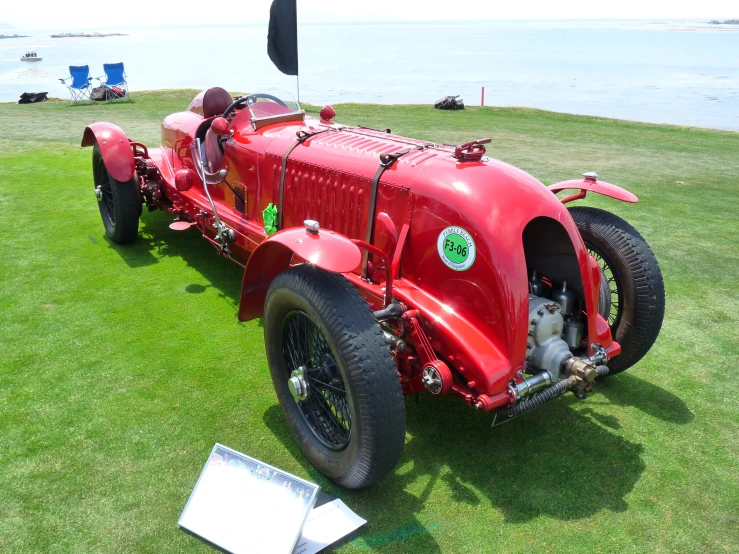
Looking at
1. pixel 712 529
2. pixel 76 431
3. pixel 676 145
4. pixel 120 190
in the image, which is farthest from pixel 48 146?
pixel 676 145

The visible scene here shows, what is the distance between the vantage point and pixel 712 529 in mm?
2742

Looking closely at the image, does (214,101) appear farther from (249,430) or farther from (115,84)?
(115,84)

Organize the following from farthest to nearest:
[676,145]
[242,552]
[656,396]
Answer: [676,145]
[656,396]
[242,552]

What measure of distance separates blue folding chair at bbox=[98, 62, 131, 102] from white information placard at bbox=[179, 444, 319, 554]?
1777cm

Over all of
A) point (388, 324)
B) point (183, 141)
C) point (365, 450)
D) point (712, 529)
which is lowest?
point (712, 529)

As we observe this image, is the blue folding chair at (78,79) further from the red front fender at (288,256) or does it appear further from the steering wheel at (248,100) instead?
the red front fender at (288,256)

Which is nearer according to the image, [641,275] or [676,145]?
[641,275]

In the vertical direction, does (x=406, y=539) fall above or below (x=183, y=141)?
below

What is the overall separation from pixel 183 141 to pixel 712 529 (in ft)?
17.6

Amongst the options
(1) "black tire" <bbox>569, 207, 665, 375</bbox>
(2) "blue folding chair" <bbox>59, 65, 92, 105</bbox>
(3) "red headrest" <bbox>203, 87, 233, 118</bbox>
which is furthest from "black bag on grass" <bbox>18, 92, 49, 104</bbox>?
(1) "black tire" <bbox>569, 207, 665, 375</bbox>

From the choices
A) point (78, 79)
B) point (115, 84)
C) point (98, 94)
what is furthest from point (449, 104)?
point (78, 79)

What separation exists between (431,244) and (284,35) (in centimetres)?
329

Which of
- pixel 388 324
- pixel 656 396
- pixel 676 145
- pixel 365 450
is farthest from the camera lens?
pixel 676 145

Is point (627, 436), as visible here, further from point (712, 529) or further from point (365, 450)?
point (365, 450)
